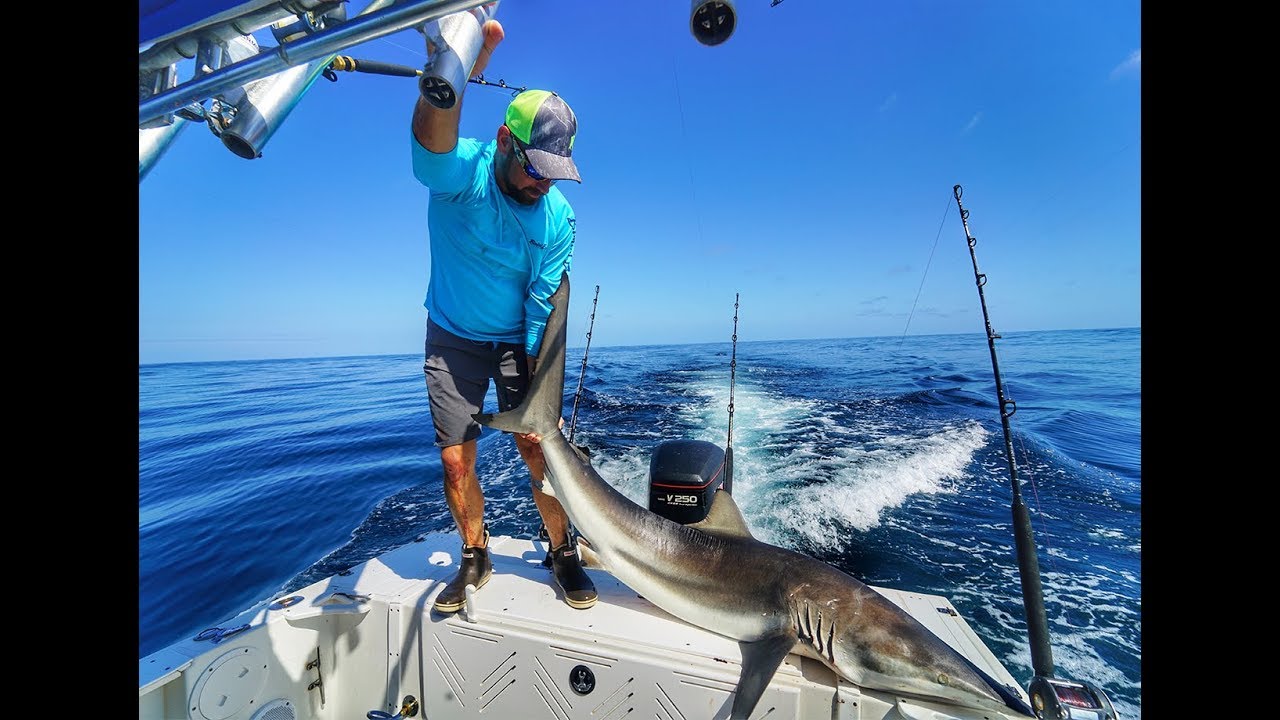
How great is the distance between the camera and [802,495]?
16.5 ft

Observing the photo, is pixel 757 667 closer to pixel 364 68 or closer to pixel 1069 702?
pixel 1069 702

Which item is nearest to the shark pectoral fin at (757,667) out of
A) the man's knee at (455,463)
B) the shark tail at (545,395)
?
the shark tail at (545,395)

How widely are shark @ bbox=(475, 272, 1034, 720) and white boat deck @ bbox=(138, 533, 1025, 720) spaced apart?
0.08 metres

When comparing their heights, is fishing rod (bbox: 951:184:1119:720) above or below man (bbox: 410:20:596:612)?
below

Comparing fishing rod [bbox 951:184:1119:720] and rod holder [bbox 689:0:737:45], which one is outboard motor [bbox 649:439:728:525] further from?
rod holder [bbox 689:0:737:45]

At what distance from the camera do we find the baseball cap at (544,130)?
6.26 feet

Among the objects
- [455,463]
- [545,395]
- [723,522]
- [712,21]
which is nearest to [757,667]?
[723,522]

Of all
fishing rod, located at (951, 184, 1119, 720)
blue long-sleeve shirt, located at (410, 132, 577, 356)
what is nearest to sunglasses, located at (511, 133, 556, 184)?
blue long-sleeve shirt, located at (410, 132, 577, 356)

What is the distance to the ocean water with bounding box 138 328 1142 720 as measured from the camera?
3.46 meters

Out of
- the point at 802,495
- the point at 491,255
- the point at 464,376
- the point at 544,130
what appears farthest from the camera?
the point at 802,495

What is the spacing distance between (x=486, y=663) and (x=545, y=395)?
1.19 metres

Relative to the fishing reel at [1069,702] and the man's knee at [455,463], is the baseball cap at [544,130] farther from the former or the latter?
the fishing reel at [1069,702]
